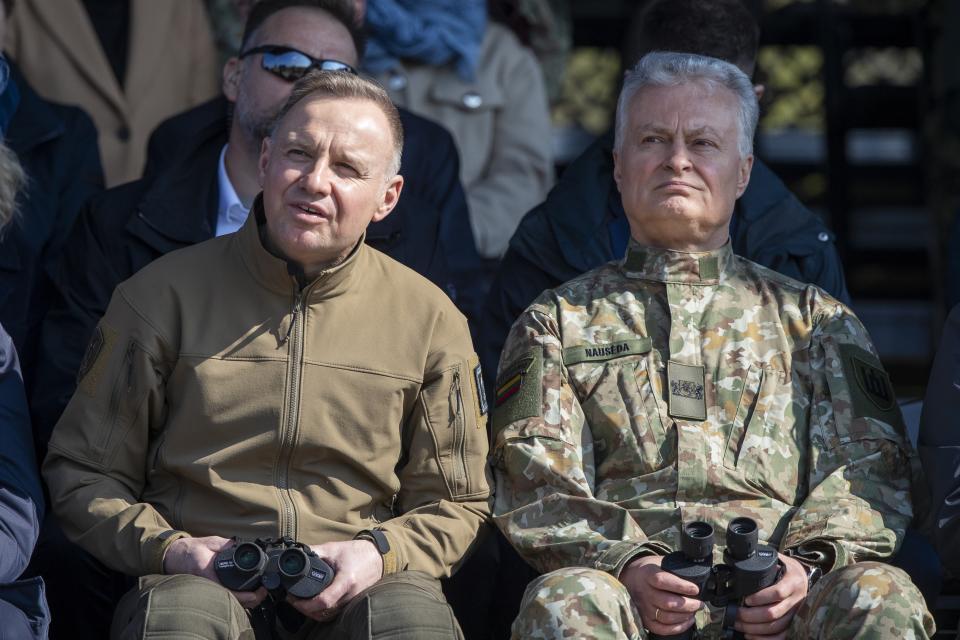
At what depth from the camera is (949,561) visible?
124 inches

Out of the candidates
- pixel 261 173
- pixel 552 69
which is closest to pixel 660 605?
pixel 261 173

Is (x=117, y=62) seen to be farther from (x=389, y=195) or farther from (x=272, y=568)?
(x=272, y=568)

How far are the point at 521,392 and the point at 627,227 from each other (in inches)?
40.4

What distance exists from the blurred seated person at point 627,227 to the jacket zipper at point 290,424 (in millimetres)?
857

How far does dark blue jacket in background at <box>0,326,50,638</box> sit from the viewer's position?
3.00m

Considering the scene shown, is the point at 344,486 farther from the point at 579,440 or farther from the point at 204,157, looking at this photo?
the point at 204,157

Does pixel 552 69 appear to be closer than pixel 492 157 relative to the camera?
No

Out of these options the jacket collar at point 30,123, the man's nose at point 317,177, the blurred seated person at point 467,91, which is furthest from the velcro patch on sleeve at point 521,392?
the blurred seated person at point 467,91

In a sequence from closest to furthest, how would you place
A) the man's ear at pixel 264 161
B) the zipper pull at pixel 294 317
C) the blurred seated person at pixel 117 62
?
the zipper pull at pixel 294 317 → the man's ear at pixel 264 161 → the blurred seated person at pixel 117 62

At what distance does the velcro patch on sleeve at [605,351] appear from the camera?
3.38 m

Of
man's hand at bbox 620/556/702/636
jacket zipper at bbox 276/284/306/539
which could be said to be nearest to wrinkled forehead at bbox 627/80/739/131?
jacket zipper at bbox 276/284/306/539

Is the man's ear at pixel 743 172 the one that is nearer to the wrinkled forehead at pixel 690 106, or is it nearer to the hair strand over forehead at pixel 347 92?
the wrinkled forehead at pixel 690 106

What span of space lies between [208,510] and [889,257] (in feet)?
13.0

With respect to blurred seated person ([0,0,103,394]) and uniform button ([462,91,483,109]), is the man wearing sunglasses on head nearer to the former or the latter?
blurred seated person ([0,0,103,394])
